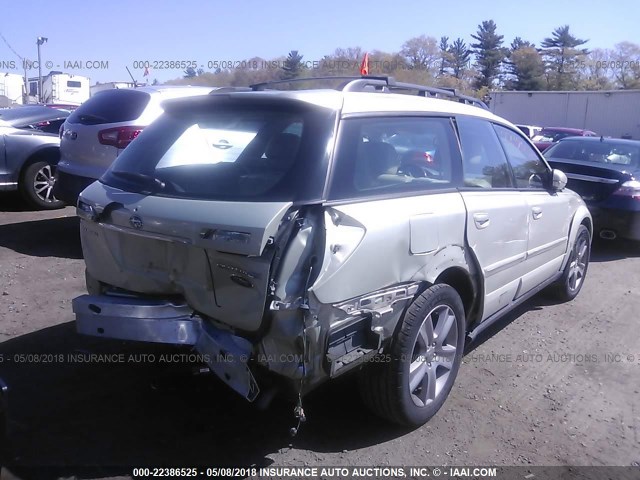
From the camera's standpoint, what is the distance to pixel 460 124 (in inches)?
160

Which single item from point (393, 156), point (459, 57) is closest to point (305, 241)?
point (393, 156)

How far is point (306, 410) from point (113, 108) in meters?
4.49

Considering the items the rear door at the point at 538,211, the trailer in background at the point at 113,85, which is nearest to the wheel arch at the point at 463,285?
the rear door at the point at 538,211

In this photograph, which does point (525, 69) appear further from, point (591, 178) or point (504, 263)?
point (504, 263)

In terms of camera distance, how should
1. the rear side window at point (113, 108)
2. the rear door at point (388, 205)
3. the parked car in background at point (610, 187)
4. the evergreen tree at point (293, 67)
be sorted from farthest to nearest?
the evergreen tree at point (293, 67) < the parked car in background at point (610, 187) < the rear side window at point (113, 108) < the rear door at point (388, 205)

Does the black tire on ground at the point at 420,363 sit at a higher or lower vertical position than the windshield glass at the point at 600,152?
lower

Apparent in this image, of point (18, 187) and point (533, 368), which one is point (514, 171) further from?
point (18, 187)

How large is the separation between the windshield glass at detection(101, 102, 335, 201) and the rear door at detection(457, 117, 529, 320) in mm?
1179

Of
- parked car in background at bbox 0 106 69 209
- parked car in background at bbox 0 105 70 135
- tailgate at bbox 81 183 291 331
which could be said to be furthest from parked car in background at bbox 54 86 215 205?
tailgate at bbox 81 183 291 331

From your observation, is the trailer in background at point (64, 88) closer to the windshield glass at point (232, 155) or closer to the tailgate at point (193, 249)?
the windshield glass at point (232, 155)

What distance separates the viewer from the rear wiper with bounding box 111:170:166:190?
10.9 ft

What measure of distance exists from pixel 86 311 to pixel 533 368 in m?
3.03

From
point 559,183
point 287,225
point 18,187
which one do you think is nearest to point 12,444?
point 287,225

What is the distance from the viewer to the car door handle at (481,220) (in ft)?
12.6
